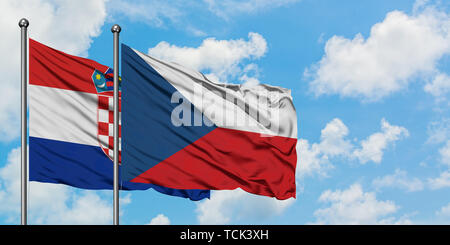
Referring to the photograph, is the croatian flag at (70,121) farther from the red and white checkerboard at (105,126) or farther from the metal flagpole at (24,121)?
the metal flagpole at (24,121)

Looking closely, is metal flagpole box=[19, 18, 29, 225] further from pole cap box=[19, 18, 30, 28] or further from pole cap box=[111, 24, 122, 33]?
pole cap box=[111, 24, 122, 33]

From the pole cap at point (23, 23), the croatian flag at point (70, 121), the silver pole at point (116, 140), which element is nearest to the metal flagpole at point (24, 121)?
the pole cap at point (23, 23)

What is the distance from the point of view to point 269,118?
14.3 meters

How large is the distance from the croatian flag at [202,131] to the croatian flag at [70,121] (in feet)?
2.39

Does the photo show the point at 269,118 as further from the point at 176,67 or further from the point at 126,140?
the point at 126,140

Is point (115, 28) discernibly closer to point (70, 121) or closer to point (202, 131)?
point (70, 121)

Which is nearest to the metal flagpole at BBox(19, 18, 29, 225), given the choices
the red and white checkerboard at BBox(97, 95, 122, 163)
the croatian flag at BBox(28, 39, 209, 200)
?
the croatian flag at BBox(28, 39, 209, 200)

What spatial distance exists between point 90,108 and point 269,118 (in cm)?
394

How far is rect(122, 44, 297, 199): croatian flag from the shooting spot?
1244cm

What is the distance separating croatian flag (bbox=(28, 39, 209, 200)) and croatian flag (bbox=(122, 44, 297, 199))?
0.73 m

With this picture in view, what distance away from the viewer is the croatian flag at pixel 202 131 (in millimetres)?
12438

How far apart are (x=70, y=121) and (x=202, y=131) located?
2.67m
